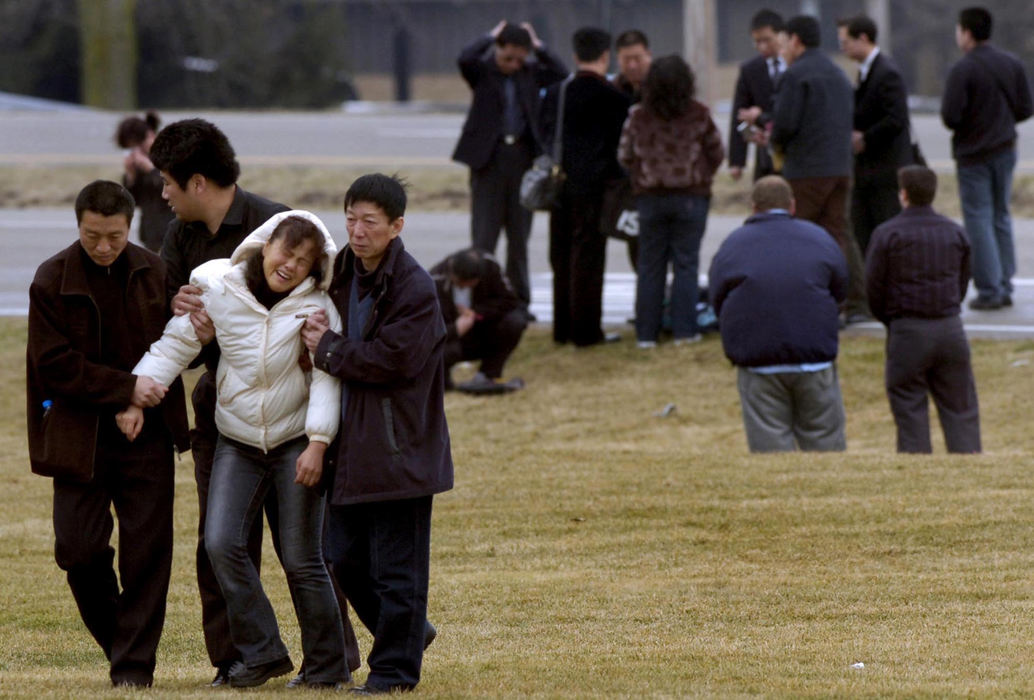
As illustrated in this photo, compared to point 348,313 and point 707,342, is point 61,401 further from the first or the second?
point 707,342

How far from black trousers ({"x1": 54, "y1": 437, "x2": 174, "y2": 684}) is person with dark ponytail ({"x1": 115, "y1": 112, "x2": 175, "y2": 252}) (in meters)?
6.75

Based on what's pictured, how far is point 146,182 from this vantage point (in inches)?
494

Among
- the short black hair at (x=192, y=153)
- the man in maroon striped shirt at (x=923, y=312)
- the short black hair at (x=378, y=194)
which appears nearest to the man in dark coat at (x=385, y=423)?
the short black hair at (x=378, y=194)

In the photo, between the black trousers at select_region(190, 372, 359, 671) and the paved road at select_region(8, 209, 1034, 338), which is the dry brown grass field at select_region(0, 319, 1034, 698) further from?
the paved road at select_region(8, 209, 1034, 338)

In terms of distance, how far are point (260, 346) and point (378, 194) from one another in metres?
0.59

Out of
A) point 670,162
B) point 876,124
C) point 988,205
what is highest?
point 876,124

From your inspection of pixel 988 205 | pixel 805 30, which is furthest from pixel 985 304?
pixel 805 30

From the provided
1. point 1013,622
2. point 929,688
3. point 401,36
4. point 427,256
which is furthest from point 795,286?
point 401,36

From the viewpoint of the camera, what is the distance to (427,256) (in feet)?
54.6

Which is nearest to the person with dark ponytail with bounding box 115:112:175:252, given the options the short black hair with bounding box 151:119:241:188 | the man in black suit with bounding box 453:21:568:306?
the man in black suit with bounding box 453:21:568:306

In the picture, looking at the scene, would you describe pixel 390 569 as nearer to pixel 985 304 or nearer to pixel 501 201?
pixel 501 201

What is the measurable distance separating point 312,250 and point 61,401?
94 centimetres

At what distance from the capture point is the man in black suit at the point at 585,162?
12367 mm

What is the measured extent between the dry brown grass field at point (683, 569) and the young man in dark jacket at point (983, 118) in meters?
1.39
